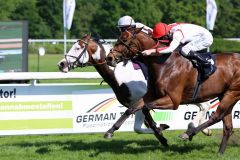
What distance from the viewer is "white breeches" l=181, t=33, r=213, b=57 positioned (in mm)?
7844

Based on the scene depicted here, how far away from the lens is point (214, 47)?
35.9m

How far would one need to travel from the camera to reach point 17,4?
65.2 meters

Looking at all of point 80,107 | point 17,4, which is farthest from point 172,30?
point 17,4

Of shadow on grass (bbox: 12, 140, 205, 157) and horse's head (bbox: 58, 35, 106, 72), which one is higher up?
horse's head (bbox: 58, 35, 106, 72)

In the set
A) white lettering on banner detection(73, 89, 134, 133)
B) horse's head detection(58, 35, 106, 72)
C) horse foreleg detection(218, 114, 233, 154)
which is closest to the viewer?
horse foreleg detection(218, 114, 233, 154)

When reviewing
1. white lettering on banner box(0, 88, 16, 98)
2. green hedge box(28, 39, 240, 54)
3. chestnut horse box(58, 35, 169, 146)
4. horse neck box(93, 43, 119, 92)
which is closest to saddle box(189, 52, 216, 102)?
chestnut horse box(58, 35, 169, 146)

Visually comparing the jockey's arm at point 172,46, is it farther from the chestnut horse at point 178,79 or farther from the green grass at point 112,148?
the green grass at point 112,148

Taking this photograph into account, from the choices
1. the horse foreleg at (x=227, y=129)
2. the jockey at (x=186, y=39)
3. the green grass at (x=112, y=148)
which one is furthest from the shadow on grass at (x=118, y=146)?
the jockey at (x=186, y=39)

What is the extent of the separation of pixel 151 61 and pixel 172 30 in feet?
1.66

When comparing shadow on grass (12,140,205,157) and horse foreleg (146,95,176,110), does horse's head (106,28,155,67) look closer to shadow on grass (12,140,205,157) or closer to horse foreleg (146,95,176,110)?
horse foreleg (146,95,176,110)

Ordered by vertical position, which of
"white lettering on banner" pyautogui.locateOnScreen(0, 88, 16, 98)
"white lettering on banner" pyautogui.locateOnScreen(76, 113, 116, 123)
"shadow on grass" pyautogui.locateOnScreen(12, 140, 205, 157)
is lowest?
"white lettering on banner" pyautogui.locateOnScreen(76, 113, 116, 123)

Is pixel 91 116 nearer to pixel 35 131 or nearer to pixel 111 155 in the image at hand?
pixel 35 131

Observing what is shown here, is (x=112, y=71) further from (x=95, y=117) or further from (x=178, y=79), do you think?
(x=95, y=117)

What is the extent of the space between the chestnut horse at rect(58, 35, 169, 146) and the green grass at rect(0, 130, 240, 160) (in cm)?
43
